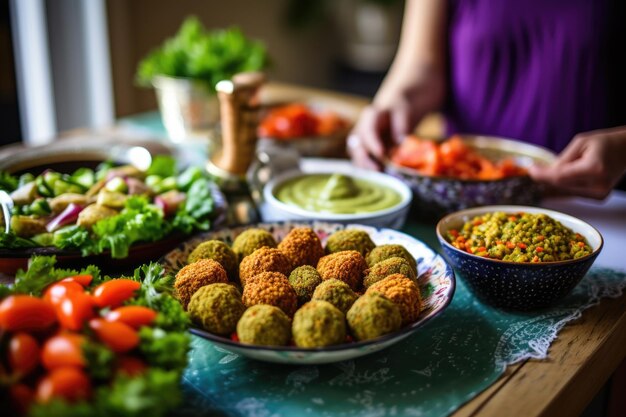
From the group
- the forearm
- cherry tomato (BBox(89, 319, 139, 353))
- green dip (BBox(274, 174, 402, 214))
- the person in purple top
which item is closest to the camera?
cherry tomato (BBox(89, 319, 139, 353))

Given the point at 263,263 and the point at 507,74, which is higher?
the point at 507,74

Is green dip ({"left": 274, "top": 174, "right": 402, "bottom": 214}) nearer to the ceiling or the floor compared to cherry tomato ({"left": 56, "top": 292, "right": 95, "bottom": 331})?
nearer to the floor

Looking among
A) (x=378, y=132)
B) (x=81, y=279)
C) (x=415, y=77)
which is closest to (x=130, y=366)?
(x=81, y=279)

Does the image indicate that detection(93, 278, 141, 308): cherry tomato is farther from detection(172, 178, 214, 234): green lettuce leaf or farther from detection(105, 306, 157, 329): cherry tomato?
detection(172, 178, 214, 234): green lettuce leaf

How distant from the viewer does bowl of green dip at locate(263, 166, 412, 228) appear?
1.61 m

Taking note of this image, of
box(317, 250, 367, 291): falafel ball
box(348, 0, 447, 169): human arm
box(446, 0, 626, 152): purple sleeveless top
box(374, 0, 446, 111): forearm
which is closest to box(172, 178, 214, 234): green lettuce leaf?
box(317, 250, 367, 291): falafel ball

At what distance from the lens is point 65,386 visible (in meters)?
0.83

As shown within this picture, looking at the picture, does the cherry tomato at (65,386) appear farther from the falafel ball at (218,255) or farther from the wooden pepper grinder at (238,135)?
the wooden pepper grinder at (238,135)

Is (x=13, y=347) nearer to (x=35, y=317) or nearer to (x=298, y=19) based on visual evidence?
(x=35, y=317)

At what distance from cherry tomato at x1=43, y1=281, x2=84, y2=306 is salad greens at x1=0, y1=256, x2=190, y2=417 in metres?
0.06

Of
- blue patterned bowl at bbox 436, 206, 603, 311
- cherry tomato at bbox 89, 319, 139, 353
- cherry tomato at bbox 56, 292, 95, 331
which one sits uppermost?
cherry tomato at bbox 56, 292, 95, 331

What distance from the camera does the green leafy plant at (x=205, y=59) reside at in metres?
A: 2.72

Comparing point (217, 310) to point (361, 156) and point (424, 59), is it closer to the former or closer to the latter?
point (361, 156)

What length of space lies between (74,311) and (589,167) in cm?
138
